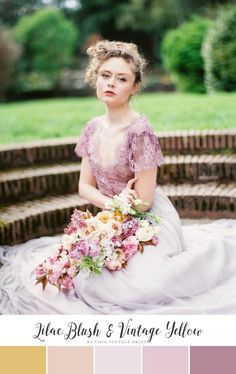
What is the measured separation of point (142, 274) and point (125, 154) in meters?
0.61

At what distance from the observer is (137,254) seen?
2.72 meters

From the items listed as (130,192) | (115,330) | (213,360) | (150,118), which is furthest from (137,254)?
(150,118)

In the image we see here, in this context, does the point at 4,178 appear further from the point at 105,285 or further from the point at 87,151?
the point at 105,285

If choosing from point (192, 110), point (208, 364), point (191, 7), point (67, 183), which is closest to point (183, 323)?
point (208, 364)

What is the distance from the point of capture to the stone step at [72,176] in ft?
14.3

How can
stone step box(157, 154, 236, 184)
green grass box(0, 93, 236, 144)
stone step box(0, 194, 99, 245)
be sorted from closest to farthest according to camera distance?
stone step box(0, 194, 99, 245) → stone step box(157, 154, 236, 184) → green grass box(0, 93, 236, 144)

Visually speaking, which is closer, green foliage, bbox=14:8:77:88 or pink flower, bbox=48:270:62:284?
pink flower, bbox=48:270:62:284

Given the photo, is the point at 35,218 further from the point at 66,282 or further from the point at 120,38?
the point at 120,38

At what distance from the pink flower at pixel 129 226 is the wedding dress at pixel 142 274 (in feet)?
0.36

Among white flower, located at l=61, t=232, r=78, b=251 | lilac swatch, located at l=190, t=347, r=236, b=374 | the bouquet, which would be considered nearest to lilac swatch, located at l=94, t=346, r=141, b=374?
lilac swatch, located at l=190, t=347, r=236, b=374

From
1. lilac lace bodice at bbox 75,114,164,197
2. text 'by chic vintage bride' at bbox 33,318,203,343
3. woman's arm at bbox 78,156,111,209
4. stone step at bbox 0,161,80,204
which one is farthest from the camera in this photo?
stone step at bbox 0,161,80,204

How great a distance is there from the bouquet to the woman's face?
0.49 m

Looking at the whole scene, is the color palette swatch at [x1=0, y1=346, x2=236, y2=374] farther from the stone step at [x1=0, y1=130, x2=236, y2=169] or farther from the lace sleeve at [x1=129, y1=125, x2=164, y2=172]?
the stone step at [x1=0, y1=130, x2=236, y2=169]

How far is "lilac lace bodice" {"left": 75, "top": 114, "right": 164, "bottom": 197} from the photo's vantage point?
2.83 m
